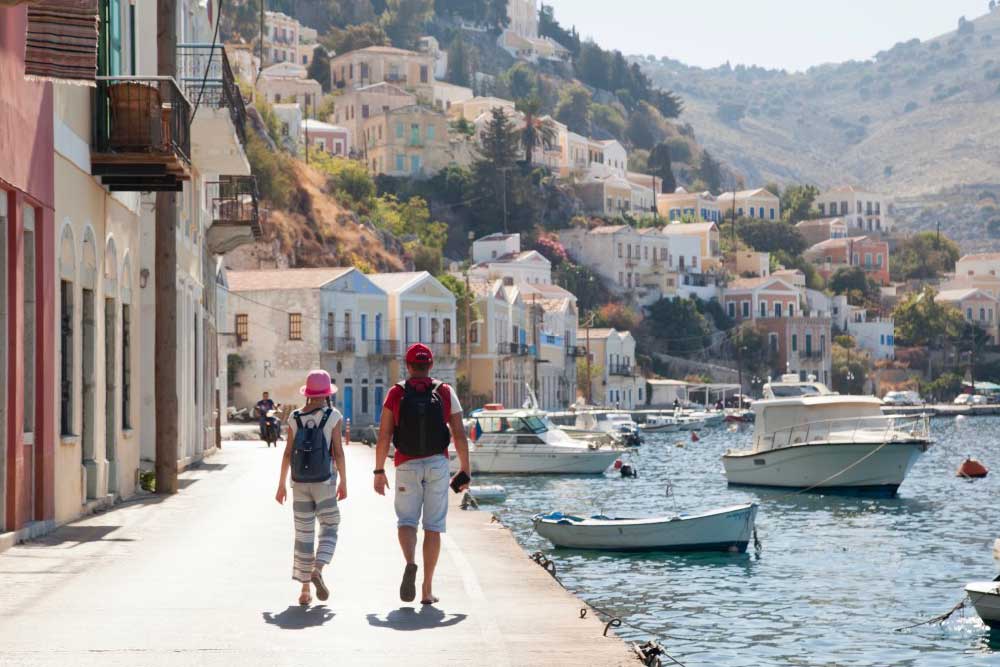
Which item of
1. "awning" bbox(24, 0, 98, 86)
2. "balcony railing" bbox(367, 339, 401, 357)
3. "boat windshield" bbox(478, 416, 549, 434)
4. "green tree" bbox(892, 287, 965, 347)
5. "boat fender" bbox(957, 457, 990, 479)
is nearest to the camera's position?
"awning" bbox(24, 0, 98, 86)

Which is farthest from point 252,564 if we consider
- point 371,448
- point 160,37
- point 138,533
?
point 371,448

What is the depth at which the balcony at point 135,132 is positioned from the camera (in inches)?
874

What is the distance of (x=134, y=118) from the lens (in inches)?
882

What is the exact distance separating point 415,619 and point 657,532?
17.7m

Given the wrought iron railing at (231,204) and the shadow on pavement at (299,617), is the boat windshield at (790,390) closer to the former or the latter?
the wrought iron railing at (231,204)

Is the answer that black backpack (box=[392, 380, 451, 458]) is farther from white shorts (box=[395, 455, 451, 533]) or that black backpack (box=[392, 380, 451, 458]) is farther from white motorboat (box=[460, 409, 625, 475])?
white motorboat (box=[460, 409, 625, 475])

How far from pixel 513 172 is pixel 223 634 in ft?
495

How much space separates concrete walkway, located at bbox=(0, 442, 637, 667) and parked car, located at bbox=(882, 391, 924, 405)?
139376 millimetres

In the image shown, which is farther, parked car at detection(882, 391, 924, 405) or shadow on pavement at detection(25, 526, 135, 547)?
parked car at detection(882, 391, 924, 405)

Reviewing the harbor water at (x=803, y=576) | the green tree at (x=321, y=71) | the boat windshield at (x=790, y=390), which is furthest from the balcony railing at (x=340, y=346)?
the green tree at (x=321, y=71)

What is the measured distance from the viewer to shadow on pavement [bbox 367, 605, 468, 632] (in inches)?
493

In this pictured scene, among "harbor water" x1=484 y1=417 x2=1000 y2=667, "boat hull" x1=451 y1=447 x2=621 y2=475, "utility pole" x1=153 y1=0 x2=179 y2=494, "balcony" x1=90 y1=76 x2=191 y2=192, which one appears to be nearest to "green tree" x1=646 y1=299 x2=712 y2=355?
"boat hull" x1=451 y1=447 x2=621 y2=475

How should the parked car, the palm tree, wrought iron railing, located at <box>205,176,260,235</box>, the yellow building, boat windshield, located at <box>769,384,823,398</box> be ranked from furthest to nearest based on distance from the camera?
the palm tree
the yellow building
the parked car
boat windshield, located at <box>769,384,823,398</box>
wrought iron railing, located at <box>205,176,260,235</box>

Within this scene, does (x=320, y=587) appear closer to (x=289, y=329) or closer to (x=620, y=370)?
(x=289, y=329)
